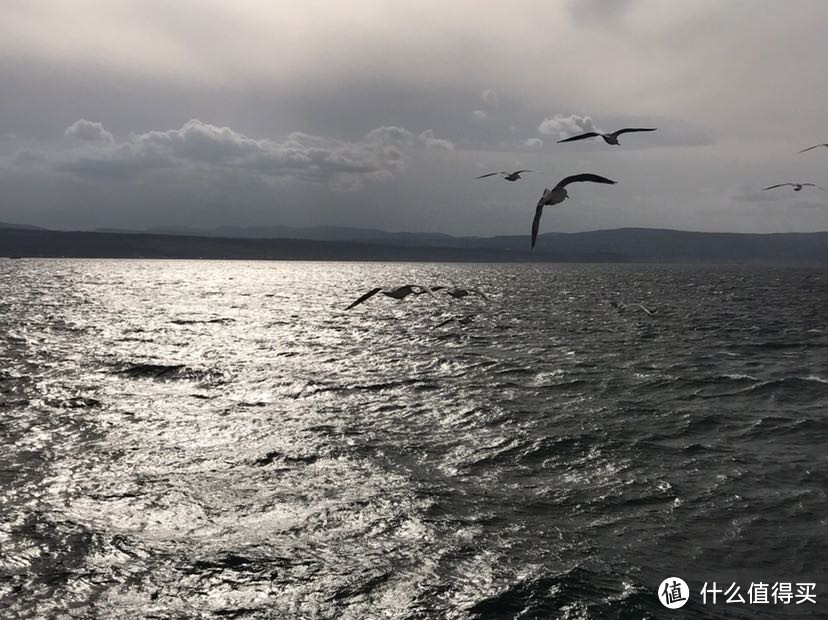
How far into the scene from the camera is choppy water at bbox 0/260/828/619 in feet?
25.7

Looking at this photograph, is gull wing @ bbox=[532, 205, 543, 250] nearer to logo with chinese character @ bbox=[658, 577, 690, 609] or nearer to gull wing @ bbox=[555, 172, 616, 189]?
gull wing @ bbox=[555, 172, 616, 189]

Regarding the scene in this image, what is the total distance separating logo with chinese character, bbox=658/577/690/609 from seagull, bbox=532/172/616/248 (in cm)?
485

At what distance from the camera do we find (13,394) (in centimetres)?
1848

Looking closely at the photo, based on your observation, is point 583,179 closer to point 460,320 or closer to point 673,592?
point 673,592

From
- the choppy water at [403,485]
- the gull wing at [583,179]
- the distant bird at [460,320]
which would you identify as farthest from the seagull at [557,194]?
the distant bird at [460,320]

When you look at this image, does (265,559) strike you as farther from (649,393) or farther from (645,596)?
(649,393)

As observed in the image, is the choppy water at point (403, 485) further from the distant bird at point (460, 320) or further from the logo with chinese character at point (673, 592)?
the distant bird at point (460, 320)

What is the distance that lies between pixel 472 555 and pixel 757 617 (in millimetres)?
3170

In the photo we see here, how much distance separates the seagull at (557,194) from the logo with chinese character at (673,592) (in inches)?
191

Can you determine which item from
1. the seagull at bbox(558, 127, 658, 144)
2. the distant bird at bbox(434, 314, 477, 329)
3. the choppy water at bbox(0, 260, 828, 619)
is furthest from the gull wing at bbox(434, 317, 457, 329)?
the seagull at bbox(558, 127, 658, 144)

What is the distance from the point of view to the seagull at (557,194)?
10.5 metres

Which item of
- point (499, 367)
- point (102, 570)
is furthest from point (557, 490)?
point (499, 367)

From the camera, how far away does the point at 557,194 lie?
37.3ft

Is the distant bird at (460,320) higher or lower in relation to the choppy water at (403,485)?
lower
